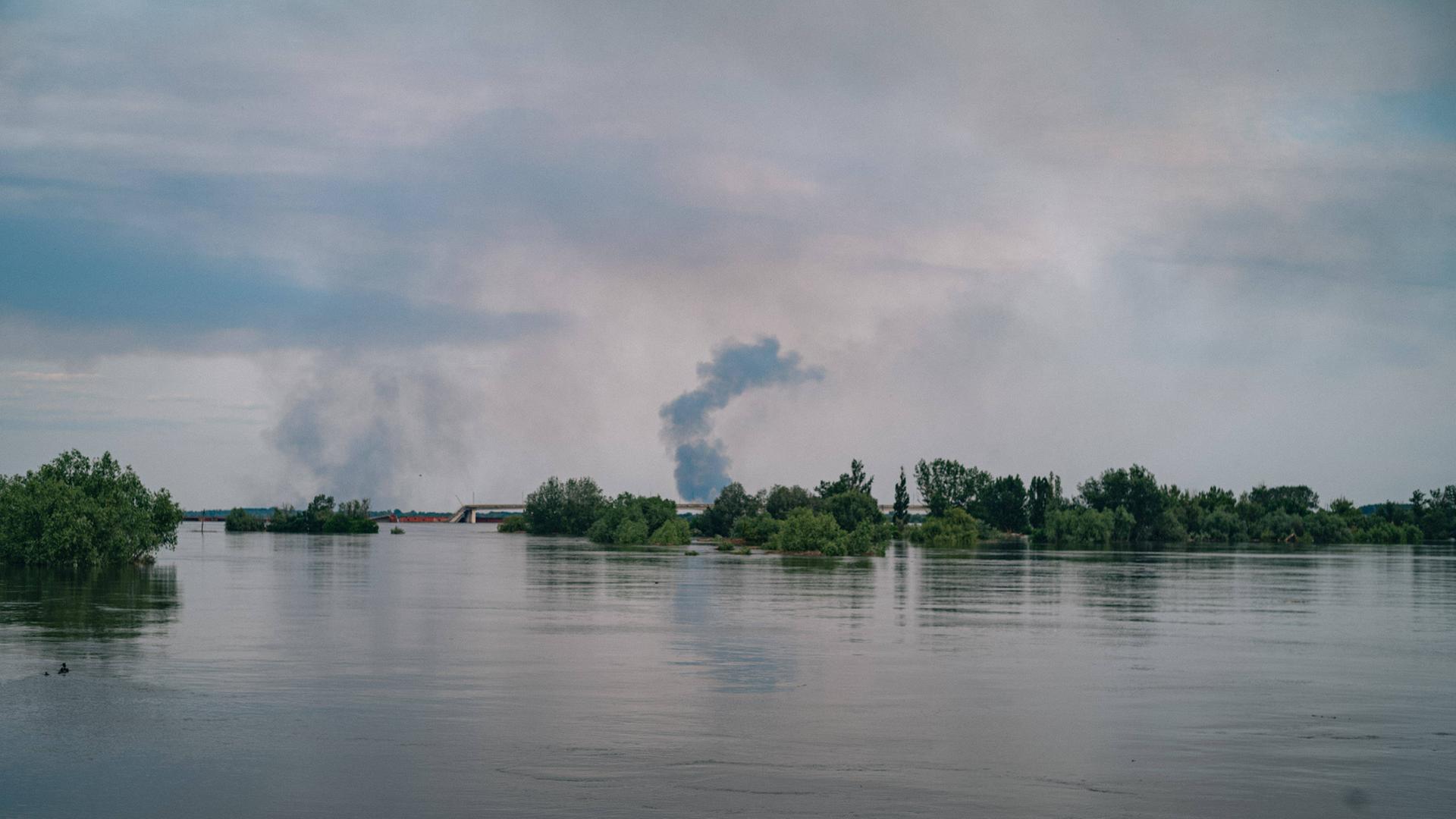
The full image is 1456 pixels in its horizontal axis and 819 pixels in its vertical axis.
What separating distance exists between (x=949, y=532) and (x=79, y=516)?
127110mm

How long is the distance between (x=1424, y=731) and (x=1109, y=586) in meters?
47.9

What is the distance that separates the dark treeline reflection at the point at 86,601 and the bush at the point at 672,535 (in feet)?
280

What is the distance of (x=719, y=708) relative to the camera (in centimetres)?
2511

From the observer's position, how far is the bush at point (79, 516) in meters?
73.3

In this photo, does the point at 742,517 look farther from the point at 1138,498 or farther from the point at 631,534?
the point at 1138,498

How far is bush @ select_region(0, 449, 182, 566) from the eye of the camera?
7331 cm

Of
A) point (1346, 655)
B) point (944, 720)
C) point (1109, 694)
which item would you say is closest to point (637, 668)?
point (944, 720)

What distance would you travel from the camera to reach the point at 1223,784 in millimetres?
18984

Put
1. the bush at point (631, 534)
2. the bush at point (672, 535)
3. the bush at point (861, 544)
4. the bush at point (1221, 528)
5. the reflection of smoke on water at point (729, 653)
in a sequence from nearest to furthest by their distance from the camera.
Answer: the reflection of smoke on water at point (729, 653) → the bush at point (861, 544) → the bush at point (672, 535) → the bush at point (631, 534) → the bush at point (1221, 528)

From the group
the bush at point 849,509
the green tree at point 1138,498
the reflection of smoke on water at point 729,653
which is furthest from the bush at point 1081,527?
the reflection of smoke on water at point 729,653

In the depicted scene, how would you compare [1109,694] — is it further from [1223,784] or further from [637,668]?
[637,668]

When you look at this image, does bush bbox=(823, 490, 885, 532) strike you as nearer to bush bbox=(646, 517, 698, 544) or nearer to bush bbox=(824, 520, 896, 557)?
bush bbox=(646, 517, 698, 544)

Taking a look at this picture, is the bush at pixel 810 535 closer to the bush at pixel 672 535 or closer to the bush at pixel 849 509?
the bush at pixel 672 535

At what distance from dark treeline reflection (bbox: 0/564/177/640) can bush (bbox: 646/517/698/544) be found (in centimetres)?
8542
